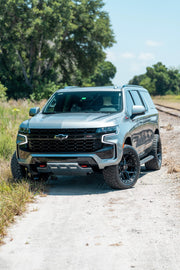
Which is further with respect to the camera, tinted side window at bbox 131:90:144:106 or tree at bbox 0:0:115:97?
tree at bbox 0:0:115:97

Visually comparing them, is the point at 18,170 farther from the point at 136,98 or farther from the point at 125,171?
the point at 136,98

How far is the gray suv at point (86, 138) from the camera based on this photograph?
777cm

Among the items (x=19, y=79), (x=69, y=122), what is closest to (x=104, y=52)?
(x=19, y=79)

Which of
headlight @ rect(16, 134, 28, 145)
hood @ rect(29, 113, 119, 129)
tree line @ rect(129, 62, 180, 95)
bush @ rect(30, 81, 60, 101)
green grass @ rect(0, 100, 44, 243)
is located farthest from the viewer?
tree line @ rect(129, 62, 180, 95)

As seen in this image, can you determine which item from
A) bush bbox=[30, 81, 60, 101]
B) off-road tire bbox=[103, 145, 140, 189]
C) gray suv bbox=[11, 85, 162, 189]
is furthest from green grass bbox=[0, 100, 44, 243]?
bush bbox=[30, 81, 60, 101]

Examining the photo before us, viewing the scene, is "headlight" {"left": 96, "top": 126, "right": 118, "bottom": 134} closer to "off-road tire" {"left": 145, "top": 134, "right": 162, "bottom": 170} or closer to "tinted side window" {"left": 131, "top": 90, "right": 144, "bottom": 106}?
"tinted side window" {"left": 131, "top": 90, "right": 144, "bottom": 106}

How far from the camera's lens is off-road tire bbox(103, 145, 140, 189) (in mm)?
7957

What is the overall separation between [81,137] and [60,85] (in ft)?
135

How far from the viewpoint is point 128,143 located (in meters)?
8.71

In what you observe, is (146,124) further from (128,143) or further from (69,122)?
(69,122)

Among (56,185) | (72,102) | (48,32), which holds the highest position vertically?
(48,32)

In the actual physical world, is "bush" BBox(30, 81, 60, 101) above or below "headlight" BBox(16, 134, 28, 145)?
below

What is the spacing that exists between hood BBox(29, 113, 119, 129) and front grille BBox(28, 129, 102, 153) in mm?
89

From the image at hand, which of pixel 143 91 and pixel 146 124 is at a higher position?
pixel 143 91
